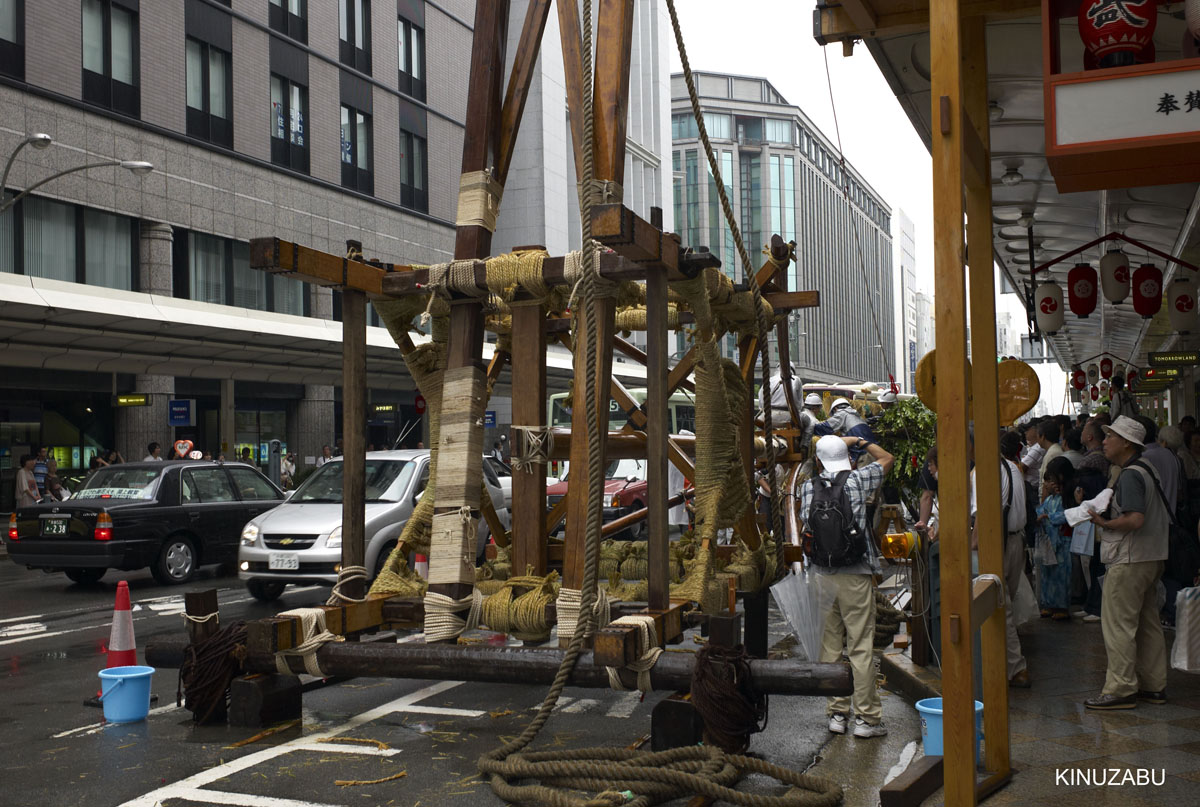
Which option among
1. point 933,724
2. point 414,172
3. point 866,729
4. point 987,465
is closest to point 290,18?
point 414,172

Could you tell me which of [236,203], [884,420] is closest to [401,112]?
[236,203]

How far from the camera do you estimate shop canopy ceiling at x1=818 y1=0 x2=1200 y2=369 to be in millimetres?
6180

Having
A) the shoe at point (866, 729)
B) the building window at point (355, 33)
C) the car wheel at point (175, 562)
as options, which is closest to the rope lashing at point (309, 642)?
the shoe at point (866, 729)

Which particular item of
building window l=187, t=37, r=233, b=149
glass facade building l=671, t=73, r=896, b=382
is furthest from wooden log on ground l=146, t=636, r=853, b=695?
glass facade building l=671, t=73, r=896, b=382

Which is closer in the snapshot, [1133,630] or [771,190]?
Result: [1133,630]

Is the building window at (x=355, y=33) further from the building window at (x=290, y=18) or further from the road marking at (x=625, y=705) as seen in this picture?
the road marking at (x=625, y=705)

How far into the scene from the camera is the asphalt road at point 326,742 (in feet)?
17.7

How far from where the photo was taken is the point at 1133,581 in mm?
6633

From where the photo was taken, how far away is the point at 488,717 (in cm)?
698

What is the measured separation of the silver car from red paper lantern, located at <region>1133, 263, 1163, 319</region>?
700 cm

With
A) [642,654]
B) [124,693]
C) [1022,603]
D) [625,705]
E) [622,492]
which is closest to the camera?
[642,654]

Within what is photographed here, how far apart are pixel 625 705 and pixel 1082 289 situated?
23.2 feet

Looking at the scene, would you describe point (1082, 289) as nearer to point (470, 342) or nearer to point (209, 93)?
point (470, 342)

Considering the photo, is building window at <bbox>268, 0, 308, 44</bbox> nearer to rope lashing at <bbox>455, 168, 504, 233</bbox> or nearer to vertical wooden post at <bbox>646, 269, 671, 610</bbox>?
rope lashing at <bbox>455, 168, 504, 233</bbox>
